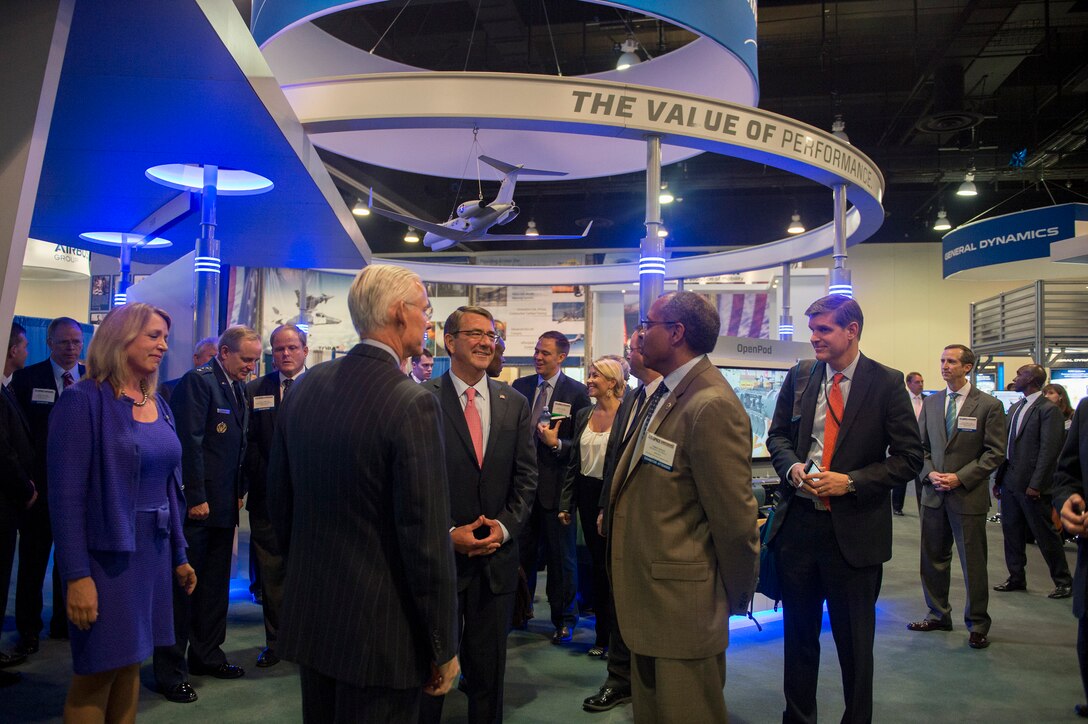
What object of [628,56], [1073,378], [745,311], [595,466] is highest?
[628,56]

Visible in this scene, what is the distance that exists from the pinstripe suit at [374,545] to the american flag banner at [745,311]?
16538 mm

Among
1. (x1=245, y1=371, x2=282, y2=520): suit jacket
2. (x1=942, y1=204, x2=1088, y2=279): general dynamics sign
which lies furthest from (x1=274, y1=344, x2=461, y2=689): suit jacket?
(x1=942, y1=204, x2=1088, y2=279): general dynamics sign

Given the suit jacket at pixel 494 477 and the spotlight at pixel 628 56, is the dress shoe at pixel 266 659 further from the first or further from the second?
the spotlight at pixel 628 56

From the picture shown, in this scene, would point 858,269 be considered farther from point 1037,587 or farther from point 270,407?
point 270,407

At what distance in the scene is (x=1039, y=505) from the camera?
6.62m

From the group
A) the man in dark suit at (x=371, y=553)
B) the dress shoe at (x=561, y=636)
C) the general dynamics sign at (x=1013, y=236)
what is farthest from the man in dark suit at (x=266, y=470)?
the general dynamics sign at (x=1013, y=236)

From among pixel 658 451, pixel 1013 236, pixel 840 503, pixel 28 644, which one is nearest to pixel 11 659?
pixel 28 644

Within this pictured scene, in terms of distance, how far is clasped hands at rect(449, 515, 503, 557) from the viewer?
2.79 metres

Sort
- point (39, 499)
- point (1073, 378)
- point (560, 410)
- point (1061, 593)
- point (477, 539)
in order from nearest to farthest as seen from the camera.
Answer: point (477, 539), point (39, 499), point (560, 410), point (1061, 593), point (1073, 378)

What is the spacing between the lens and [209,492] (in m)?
3.88

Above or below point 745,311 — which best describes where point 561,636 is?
below

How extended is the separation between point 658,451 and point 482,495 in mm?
915

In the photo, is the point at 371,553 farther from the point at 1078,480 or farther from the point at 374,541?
the point at 1078,480

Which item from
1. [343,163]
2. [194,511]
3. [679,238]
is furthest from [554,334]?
[679,238]
